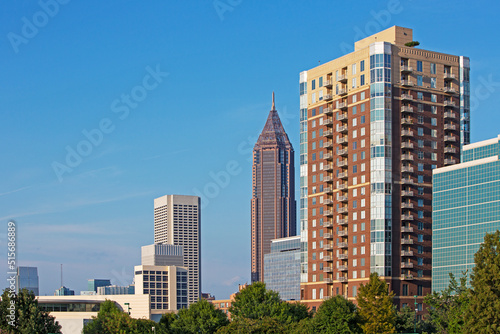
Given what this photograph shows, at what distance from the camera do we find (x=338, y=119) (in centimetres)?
19675

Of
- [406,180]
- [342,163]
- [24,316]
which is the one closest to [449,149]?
[406,180]

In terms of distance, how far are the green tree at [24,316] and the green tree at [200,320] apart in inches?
1207

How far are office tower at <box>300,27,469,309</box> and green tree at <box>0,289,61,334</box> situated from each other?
9034 cm

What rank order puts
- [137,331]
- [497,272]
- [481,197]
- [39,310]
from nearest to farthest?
[497,272] < [39,310] < [137,331] < [481,197]

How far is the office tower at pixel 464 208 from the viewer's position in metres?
169

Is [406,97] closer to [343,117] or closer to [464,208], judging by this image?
[343,117]

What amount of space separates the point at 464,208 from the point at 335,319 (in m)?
63.9

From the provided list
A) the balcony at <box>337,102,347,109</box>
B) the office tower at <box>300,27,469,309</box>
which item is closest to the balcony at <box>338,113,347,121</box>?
the office tower at <box>300,27,469,309</box>

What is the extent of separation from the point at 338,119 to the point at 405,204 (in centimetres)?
2783

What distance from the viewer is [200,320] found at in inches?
5600

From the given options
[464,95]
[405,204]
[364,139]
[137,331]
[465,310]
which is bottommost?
[137,331]

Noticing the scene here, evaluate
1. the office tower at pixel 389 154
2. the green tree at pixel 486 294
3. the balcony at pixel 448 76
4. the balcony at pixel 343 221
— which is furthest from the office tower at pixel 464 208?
the green tree at pixel 486 294

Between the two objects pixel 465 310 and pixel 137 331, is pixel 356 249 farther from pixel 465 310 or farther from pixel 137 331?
pixel 465 310

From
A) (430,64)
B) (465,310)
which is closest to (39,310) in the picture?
(465,310)
